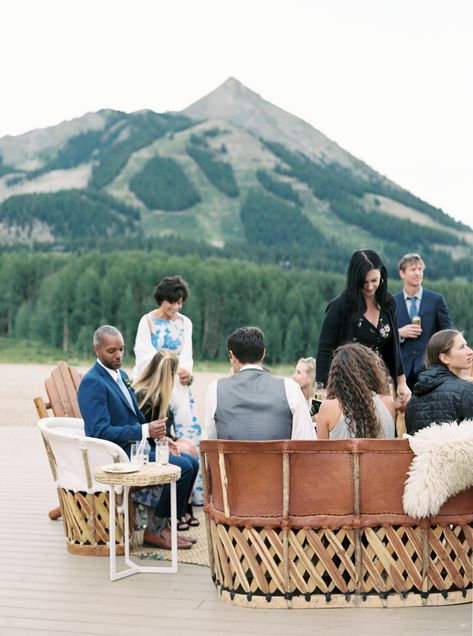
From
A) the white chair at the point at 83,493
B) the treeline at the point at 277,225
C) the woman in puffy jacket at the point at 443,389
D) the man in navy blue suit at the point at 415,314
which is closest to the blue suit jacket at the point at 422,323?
the man in navy blue suit at the point at 415,314

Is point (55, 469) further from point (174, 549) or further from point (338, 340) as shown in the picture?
point (338, 340)

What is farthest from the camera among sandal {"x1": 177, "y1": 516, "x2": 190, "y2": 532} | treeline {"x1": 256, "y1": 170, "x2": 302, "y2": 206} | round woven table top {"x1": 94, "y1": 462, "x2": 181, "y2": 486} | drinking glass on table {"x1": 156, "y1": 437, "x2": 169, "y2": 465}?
treeline {"x1": 256, "y1": 170, "x2": 302, "y2": 206}

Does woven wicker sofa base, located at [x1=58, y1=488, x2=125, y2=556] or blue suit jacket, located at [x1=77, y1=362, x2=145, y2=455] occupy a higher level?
blue suit jacket, located at [x1=77, y1=362, x2=145, y2=455]

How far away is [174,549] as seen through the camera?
17.9 ft

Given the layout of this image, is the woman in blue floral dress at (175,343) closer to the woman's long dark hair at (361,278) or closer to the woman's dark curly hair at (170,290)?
the woman's dark curly hair at (170,290)

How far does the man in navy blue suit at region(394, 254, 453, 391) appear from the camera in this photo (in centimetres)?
751

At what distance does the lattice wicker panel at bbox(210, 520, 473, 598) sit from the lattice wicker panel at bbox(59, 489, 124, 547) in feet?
4.63

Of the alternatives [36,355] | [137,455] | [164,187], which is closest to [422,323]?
[137,455]

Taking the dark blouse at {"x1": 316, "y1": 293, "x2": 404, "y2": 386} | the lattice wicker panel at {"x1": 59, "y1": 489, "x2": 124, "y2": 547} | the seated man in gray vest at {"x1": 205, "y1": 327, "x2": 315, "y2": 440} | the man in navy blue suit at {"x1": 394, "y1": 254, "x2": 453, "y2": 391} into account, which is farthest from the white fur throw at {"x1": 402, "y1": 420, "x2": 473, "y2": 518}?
the man in navy blue suit at {"x1": 394, "y1": 254, "x2": 453, "y2": 391}

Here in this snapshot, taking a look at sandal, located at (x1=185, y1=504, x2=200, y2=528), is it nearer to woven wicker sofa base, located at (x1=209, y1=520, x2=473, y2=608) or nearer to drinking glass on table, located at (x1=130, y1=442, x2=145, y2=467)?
drinking glass on table, located at (x1=130, y1=442, x2=145, y2=467)

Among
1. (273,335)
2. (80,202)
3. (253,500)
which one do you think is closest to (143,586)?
(253,500)

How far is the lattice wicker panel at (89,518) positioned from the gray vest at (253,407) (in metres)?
1.27

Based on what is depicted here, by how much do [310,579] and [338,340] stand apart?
218 centimetres

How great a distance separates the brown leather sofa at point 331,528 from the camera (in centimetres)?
457
